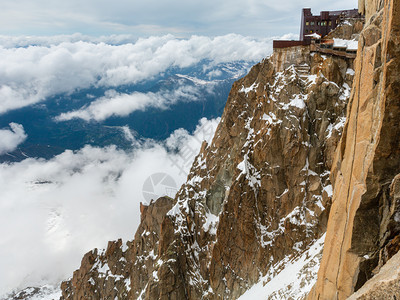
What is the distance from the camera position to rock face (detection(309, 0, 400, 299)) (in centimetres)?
1209

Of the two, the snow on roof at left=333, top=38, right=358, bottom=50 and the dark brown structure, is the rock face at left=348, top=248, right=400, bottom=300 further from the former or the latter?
the dark brown structure

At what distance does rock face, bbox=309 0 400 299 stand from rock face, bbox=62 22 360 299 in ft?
130

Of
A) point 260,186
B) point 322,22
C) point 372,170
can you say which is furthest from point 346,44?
point 372,170

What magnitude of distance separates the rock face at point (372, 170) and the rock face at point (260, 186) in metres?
39.7

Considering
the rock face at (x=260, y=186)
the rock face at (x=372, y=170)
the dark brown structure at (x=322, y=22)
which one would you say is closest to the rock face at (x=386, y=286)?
the rock face at (x=372, y=170)

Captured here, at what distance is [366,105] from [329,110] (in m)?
46.7

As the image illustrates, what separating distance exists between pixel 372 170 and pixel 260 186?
4997 cm

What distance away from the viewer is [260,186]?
6150cm

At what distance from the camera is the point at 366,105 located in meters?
13.6

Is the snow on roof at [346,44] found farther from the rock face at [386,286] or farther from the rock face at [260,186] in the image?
the rock face at [386,286]

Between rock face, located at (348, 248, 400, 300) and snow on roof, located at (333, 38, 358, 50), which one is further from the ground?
snow on roof, located at (333, 38, 358, 50)

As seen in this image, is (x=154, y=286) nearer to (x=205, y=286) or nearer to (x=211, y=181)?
(x=205, y=286)

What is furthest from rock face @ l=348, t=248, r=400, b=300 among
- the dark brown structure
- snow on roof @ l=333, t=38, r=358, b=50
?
the dark brown structure

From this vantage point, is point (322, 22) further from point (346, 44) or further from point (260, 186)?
point (260, 186)
